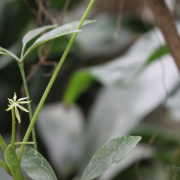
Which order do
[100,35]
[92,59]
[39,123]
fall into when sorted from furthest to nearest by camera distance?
[92,59] < [100,35] < [39,123]

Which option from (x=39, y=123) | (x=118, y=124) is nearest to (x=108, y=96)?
(x=118, y=124)

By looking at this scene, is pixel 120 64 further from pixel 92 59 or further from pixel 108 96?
pixel 92 59

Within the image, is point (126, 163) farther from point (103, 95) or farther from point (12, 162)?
point (12, 162)

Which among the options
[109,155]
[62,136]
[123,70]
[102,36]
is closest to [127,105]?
[123,70]

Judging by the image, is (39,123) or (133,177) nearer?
(133,177)

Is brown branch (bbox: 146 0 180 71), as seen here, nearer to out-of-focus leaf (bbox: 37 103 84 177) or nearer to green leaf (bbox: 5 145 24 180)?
green leaf (bbox: 5 145 24 180)

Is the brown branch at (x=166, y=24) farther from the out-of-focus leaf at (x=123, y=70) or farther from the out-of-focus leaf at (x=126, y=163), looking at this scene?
the out-of-focus leaf at (x=126, y=163)
